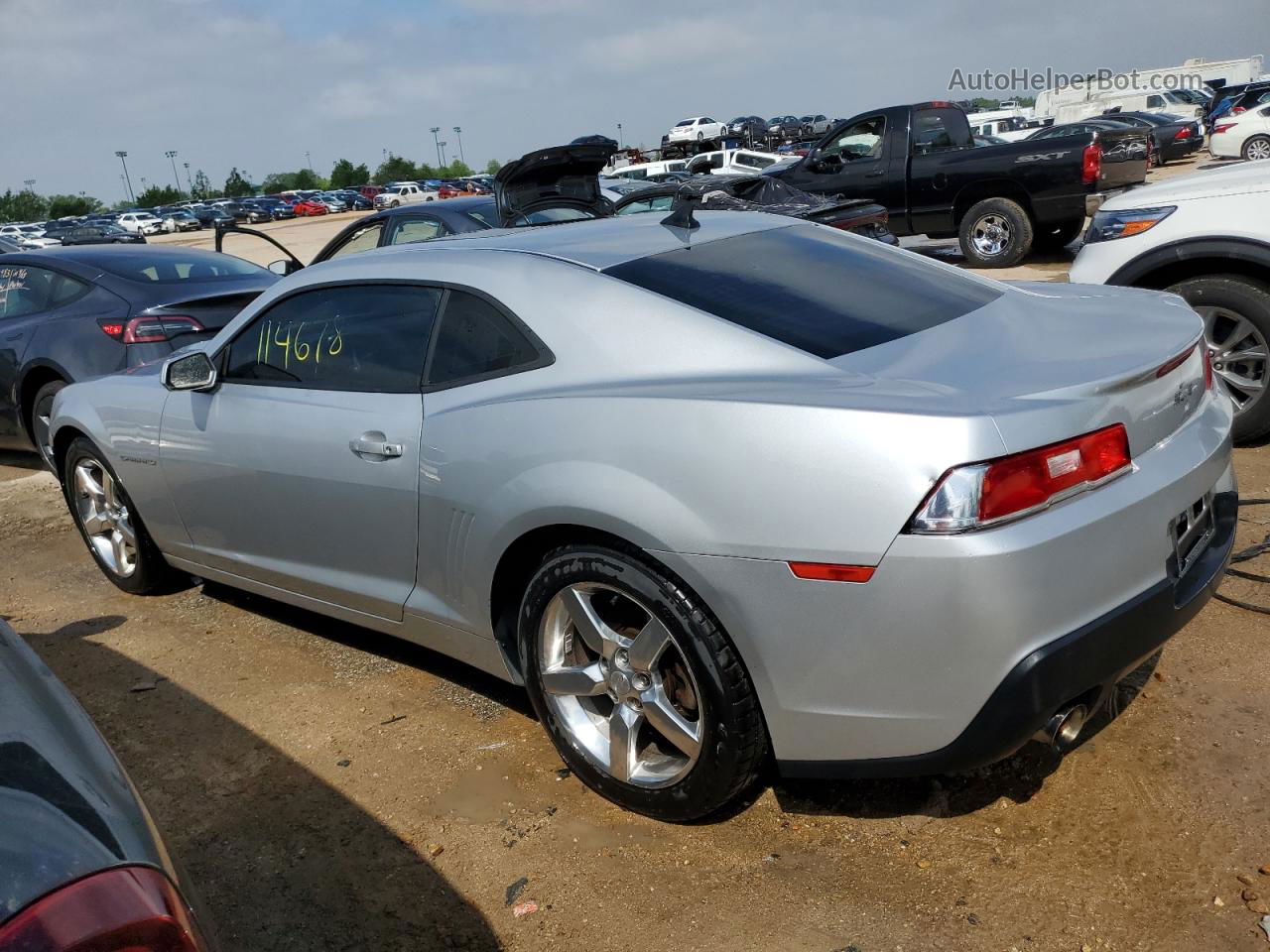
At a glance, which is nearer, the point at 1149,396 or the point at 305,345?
the point at 1149,396

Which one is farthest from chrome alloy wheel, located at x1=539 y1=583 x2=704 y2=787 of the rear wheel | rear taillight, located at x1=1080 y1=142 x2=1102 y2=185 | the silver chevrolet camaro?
the rear wheel

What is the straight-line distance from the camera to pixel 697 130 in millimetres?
56531

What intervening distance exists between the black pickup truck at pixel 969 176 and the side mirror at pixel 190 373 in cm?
1014

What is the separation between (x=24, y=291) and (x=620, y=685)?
232 inches

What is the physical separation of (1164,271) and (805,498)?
3.89m

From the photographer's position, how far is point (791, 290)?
118 inches

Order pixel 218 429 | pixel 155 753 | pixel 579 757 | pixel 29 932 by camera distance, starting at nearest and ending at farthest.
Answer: pixel 29 932
pixel 579 757
pixel 155 753
pixel 218 429

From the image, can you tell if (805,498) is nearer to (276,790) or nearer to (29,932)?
(29,932)

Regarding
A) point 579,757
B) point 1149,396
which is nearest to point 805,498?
point 1149,396

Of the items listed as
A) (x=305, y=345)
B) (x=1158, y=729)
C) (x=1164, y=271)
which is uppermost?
(x=305, y=345)

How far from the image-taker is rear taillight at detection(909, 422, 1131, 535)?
217 cm

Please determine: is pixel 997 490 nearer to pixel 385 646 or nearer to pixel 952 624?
pixel 952 624

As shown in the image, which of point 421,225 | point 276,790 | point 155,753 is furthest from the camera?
point 421,225

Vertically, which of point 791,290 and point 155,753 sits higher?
point 791,290
